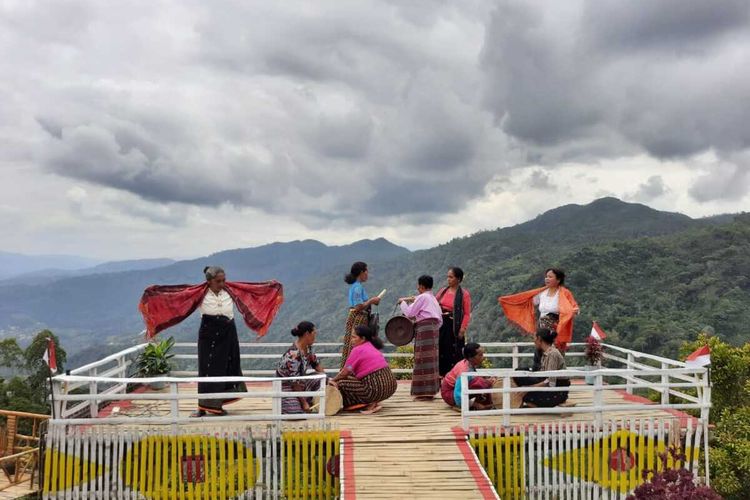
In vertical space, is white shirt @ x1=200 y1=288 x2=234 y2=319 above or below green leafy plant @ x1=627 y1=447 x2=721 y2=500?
above

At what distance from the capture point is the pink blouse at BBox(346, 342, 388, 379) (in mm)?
8477

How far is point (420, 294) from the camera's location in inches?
362

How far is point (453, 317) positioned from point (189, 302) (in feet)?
13.6

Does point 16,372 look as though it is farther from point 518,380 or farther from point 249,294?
point 518,380

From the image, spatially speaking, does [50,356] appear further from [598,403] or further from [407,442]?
[598,403]

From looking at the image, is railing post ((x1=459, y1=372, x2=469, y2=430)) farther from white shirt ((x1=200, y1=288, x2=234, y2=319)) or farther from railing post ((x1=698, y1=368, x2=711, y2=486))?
white shirt ((x1=200, y1=288, x2=234, y2=319))

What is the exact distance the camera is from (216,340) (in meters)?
8.64

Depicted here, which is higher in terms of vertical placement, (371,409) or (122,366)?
(122,366)

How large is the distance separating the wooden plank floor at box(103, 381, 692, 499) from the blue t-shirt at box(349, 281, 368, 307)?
1.64m

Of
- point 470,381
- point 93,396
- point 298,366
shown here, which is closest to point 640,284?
point 470,381

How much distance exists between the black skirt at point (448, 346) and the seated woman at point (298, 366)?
2.48m

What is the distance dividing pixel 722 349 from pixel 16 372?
37.2 metres

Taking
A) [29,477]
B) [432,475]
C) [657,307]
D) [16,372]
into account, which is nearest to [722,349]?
[432,475]

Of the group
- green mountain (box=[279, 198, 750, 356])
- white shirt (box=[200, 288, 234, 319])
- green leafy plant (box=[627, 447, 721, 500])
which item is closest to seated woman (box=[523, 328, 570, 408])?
green leafy plant (box=[627, 447, 721, 500])
